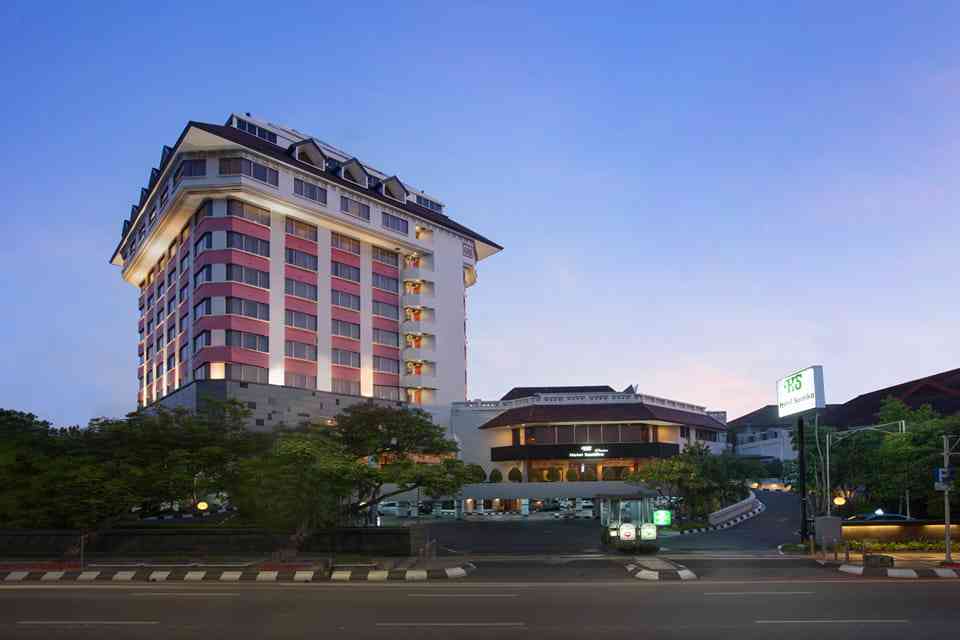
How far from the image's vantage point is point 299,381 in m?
Answer: 78.2

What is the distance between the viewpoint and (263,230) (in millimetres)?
76625

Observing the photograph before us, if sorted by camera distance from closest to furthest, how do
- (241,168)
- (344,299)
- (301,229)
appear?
(241,168) < (301,229) < (344,299)

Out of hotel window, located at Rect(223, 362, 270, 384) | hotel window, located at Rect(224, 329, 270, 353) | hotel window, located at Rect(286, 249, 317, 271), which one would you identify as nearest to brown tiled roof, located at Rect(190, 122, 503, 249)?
hotel window, located at Rect(286, 249, 317, 271)

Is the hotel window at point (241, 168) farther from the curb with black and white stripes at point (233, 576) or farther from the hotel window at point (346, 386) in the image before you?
the curb with black and white stripes at point (233, 576)

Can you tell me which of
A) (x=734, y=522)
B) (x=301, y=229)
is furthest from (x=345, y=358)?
(x=734, y=522)

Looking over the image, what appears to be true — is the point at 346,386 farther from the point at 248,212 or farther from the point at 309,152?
the point at 309,152

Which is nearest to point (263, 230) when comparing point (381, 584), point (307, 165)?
point (307, 165)

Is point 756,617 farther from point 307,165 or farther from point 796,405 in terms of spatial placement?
point 307,165

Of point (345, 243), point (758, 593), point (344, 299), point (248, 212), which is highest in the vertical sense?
point (248, 212)

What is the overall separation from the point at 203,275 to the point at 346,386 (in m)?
17.6

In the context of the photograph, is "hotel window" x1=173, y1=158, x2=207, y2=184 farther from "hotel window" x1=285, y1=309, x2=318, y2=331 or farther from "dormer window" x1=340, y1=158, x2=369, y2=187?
"dormer window" x1=340, y1=158, x2=369, y2=187

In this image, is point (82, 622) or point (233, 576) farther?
point (233, 576)

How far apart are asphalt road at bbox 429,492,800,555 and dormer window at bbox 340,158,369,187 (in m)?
Result: 39.8

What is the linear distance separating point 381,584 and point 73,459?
2036 centimetres
